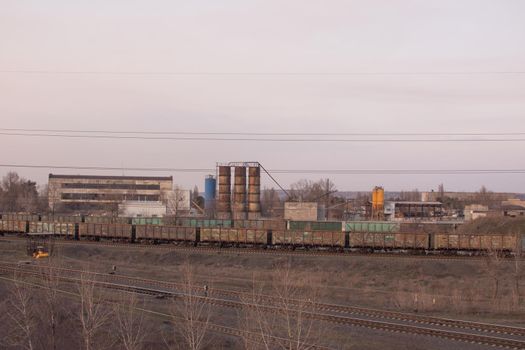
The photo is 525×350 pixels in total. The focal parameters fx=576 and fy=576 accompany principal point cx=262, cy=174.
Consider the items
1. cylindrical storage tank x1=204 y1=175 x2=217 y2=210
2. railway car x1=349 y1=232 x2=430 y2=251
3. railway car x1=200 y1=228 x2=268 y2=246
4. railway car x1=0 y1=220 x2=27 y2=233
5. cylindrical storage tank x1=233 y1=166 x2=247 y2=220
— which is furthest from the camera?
cylindrical storage tank x1=204 y1=175 x2=217 y2=210

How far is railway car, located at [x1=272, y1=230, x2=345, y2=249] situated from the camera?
4944 cm

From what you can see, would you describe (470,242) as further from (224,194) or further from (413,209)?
(413,209)

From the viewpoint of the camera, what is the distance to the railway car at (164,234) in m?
54.6

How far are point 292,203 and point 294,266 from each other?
34.3 m

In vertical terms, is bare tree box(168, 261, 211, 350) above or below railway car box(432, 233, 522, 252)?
below

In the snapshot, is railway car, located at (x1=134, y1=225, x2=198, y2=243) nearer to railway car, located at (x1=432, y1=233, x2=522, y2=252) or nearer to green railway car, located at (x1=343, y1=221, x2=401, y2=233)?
green railway car, located at (x1=343, y1=221, x2=401, y2=233)

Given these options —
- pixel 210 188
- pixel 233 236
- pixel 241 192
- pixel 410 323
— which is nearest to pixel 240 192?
pixel 241 192

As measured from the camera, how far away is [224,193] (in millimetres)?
79188

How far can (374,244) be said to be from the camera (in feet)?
159

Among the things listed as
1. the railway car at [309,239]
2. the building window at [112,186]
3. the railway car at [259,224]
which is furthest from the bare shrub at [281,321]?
the building window at [112,186]

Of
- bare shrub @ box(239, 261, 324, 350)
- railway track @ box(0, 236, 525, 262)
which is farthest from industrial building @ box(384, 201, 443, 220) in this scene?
bare shrub @ box(239, 261, 324, 350)

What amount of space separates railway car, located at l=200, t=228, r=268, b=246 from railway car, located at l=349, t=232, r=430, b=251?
332 inches

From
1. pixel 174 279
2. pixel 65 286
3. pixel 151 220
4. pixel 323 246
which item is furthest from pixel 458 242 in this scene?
pixel 151 220

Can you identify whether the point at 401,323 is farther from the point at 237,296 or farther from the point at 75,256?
the point at 75,256
